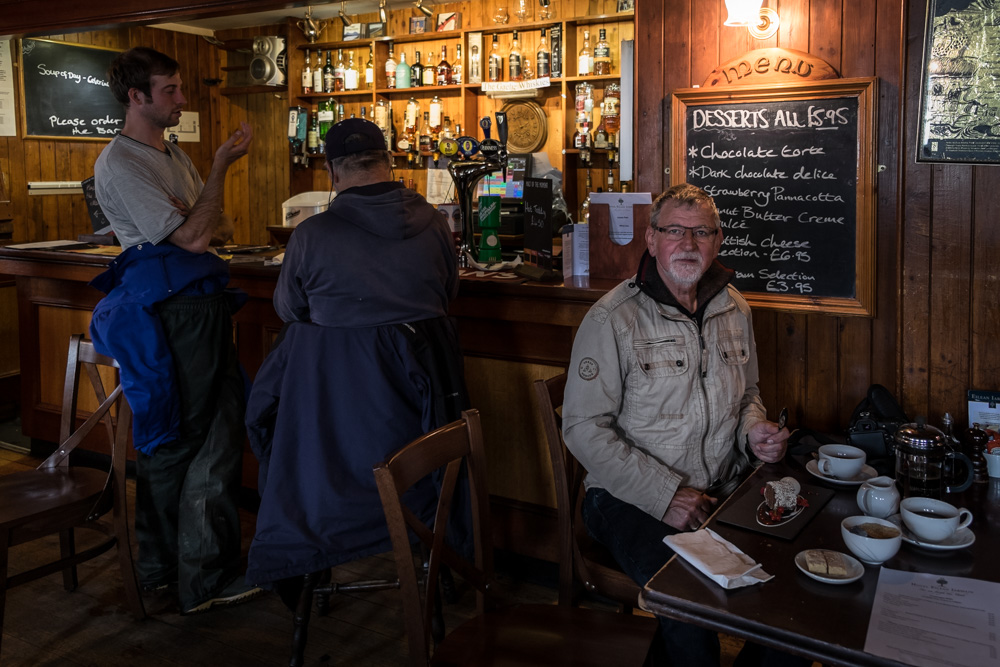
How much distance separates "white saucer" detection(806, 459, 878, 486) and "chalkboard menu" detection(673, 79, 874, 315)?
2.42 feet

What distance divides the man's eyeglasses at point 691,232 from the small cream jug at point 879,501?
73 cm

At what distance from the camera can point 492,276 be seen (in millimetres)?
2920

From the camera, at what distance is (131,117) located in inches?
107

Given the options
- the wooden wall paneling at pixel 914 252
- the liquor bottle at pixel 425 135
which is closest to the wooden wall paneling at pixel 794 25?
the wooden wall paneling at pixel 914 252

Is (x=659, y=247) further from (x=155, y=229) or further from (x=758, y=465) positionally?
(x=155, y=229)

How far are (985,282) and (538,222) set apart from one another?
1373 mm

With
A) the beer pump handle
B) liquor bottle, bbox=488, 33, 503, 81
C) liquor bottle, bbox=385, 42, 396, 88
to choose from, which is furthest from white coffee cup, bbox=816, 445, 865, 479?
liquor bottle, bbox=385, 42, 396, 88

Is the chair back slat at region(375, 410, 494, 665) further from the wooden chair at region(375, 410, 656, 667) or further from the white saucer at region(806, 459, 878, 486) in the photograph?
the white saucer at region(806, 459, 878, 486)

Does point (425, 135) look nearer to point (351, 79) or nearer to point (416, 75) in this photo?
point (416, 75)

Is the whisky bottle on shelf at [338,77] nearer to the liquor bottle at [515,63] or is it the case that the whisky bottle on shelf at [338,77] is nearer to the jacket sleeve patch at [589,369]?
the liquor bottle at [515,63]

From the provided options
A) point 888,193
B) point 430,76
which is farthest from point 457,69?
point 888,193

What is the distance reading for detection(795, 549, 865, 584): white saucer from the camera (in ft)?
4.43

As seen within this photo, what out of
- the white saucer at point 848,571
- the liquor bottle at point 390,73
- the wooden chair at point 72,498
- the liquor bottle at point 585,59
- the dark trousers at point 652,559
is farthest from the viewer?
the liquor bottle at point 390,73

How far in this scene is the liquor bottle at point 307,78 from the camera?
266 inches
